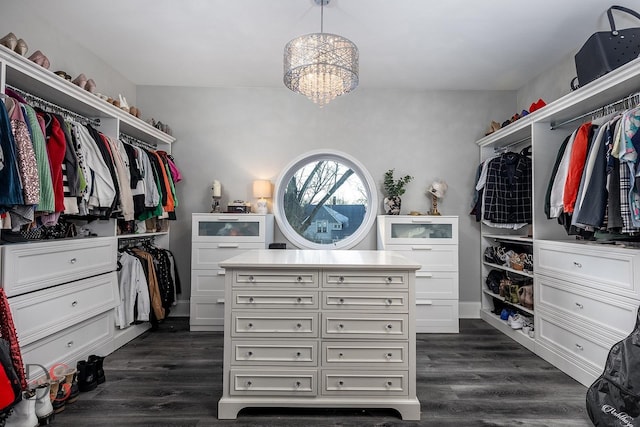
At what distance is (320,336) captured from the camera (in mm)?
1992

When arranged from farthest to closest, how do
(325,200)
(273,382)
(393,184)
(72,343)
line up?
(325,200)
(393,184)
(72,343)
(273,382)

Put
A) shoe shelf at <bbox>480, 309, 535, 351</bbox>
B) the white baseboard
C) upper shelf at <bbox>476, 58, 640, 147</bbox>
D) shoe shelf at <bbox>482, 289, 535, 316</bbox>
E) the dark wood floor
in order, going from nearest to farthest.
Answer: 1. the dark wood floor
2. upper shelf at <bbox>476, 58, 640, 147</bbox>
3. shoe shelf at <bbox>480, 309, 535, 351</bbox>
4. shoe shelf at <bbox>482, 289, 535, 316</bbox>
5. the white baseboard

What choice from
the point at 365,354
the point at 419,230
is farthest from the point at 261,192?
the point at 365,354

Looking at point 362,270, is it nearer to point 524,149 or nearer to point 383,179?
point 383,179

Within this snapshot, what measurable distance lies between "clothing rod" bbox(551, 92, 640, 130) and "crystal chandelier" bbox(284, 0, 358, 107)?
183cm

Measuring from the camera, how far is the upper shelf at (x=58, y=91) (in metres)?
2.07

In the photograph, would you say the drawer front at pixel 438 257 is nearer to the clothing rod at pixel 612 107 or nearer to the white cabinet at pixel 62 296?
the clothing rod at pixel 612 107

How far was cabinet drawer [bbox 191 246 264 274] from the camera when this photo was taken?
3576 millimetres

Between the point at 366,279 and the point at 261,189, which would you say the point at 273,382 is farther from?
the point at 261,189

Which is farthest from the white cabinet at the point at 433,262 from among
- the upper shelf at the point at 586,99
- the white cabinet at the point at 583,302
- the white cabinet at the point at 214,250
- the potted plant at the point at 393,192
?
the white cabinet at the point at 214,250

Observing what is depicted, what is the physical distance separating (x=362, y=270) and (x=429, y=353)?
144 centimetres

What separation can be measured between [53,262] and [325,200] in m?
2.74

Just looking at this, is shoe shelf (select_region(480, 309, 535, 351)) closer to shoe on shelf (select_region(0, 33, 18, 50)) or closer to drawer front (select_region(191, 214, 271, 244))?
drawer front (select_region(191, 214, 271, 244))

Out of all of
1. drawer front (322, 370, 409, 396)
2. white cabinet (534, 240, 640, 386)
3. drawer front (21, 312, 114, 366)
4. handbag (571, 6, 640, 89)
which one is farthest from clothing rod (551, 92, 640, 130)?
drawer front (21, 312, 114, 366)
